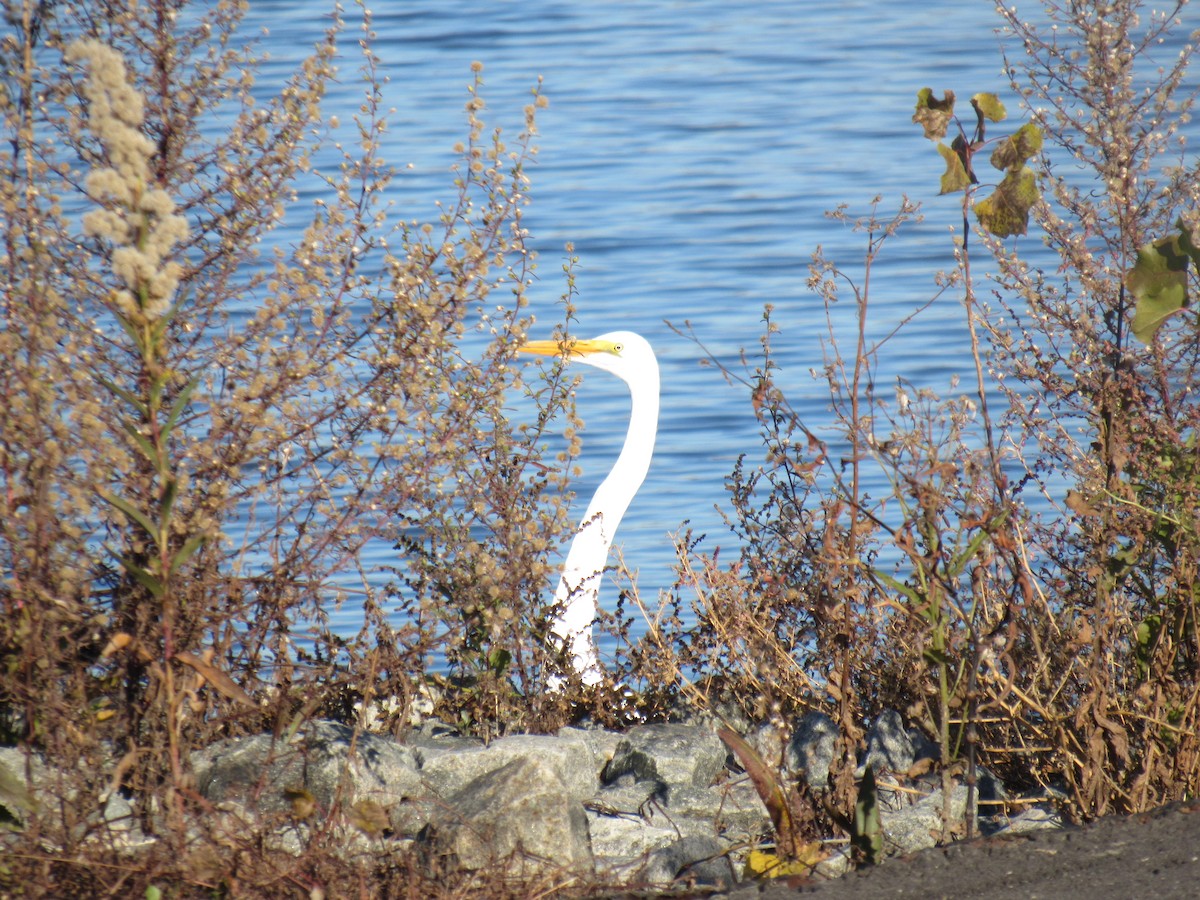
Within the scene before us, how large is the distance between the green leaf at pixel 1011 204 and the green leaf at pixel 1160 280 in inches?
11.6

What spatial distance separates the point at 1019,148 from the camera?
12.8 feet

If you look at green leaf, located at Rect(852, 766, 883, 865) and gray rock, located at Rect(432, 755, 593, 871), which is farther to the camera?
gray rock, located at Rect(432, 755, 593, 871)

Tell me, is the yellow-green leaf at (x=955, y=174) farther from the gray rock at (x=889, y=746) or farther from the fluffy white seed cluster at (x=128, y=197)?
the fluffy white seed cluster at (x=128, y=197)

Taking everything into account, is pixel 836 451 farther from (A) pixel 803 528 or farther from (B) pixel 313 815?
(B) pixel 313 815

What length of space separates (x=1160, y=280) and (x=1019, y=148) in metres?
0.46

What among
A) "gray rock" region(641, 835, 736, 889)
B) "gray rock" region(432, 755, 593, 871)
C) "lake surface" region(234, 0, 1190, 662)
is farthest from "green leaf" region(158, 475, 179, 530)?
"lake surface" region(234, 0, 1190, 662)

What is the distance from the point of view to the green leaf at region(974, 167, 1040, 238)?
12.7ft

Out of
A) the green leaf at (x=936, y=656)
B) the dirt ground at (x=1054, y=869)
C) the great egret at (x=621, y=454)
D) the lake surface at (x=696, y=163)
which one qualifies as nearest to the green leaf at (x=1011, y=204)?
the green leaf at (x=936, y=656)

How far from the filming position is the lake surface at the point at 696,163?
11414 mm

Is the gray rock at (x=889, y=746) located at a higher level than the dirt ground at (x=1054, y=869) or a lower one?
higher

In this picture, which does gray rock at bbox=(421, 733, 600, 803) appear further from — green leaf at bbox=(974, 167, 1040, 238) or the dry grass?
green leaf at bbox=(974, 167, 1040, 238)

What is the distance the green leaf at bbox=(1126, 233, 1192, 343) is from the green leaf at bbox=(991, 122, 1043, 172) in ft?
1.18

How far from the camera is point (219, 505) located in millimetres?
3916

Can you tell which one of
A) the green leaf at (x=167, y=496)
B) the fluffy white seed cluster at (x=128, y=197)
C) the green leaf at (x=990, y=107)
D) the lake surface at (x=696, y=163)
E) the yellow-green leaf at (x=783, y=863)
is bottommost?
the yellow-green leaf at (x=783, y=863)
